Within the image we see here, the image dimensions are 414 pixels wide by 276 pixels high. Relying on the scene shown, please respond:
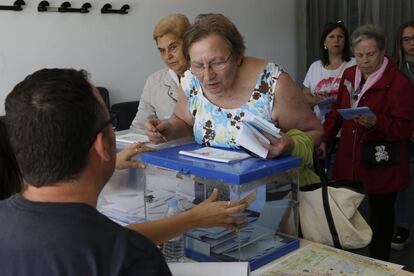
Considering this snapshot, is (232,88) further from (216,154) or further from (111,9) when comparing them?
(111,9)

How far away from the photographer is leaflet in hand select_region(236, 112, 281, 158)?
143cm

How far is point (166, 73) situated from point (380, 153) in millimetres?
1290

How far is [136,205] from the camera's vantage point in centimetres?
186

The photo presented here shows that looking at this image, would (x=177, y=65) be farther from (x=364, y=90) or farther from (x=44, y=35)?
(x=44, y=35)

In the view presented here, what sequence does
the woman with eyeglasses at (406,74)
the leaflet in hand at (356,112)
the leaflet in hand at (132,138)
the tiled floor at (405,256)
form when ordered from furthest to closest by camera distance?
the woman with eyeglasses at (406,74), the tiled floor at (405,256), the leaflet in hand at (356,112), the leaflet in hand at (132,138)

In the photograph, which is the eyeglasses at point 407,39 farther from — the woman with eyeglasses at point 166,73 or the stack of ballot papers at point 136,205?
the stack of ballot papers at point 136,205

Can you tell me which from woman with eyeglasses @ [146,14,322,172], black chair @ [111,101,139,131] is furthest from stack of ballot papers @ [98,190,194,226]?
black chair @ [111,101,139,131]

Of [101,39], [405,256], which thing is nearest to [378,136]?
[405,256]

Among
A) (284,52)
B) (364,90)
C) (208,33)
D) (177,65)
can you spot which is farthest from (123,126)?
(284,52)

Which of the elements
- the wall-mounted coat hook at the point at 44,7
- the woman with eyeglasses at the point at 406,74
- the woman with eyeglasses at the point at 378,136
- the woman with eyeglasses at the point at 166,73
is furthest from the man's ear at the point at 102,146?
the wall-mounted coat hook at the point at 44,7

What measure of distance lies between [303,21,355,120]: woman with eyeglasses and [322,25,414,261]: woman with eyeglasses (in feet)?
3.25

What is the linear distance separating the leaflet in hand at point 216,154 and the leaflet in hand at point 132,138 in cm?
44

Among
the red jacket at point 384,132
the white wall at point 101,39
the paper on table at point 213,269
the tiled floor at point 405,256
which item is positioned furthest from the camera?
the white wall at point 101,39

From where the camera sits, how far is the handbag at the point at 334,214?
1.56 m
